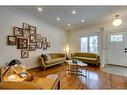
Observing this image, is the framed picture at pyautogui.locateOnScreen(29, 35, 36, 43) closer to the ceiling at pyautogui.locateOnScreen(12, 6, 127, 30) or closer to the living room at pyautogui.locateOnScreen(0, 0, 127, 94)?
the living room at pyautogui.locateOnScreen(0, 0, 127, 94)

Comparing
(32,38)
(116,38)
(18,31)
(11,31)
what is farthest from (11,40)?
(116,38)

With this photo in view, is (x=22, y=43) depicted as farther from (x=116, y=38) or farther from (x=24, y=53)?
(x=116, y=38)

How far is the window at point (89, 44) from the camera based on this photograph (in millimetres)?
7105

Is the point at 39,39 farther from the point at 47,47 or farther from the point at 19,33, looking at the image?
the point at 19,33

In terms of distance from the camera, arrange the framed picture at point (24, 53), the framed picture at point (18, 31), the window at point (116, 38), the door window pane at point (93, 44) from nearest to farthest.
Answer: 1. the framed picture at point (18, 31)
2. the framed picture at point (24, 53)
3. the window at point (116, 38)
4. the door window pane at point (93, 44)

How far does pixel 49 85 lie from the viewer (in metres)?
1.43

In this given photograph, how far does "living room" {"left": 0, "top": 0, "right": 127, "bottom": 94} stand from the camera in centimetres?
389

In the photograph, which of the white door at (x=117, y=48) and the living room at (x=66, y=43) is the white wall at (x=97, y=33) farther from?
the white door at (x=117, y=48)

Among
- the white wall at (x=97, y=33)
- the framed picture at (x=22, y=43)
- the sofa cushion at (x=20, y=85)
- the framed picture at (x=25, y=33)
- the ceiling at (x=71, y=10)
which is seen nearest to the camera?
the sofa cushion at (x=20, y=85)

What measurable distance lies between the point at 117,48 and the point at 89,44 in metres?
2.00

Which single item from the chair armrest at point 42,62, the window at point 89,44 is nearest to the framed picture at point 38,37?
the chair armrest at point 42,62

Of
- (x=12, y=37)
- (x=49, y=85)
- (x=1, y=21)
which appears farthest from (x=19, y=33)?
(x=49, y=85)

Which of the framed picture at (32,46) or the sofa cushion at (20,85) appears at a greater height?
the framed picture at (32,46)

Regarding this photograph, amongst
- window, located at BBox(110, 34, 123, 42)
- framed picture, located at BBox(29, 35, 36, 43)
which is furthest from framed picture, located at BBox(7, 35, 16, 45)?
window, located at BBox(110, 34, 123, 42)
